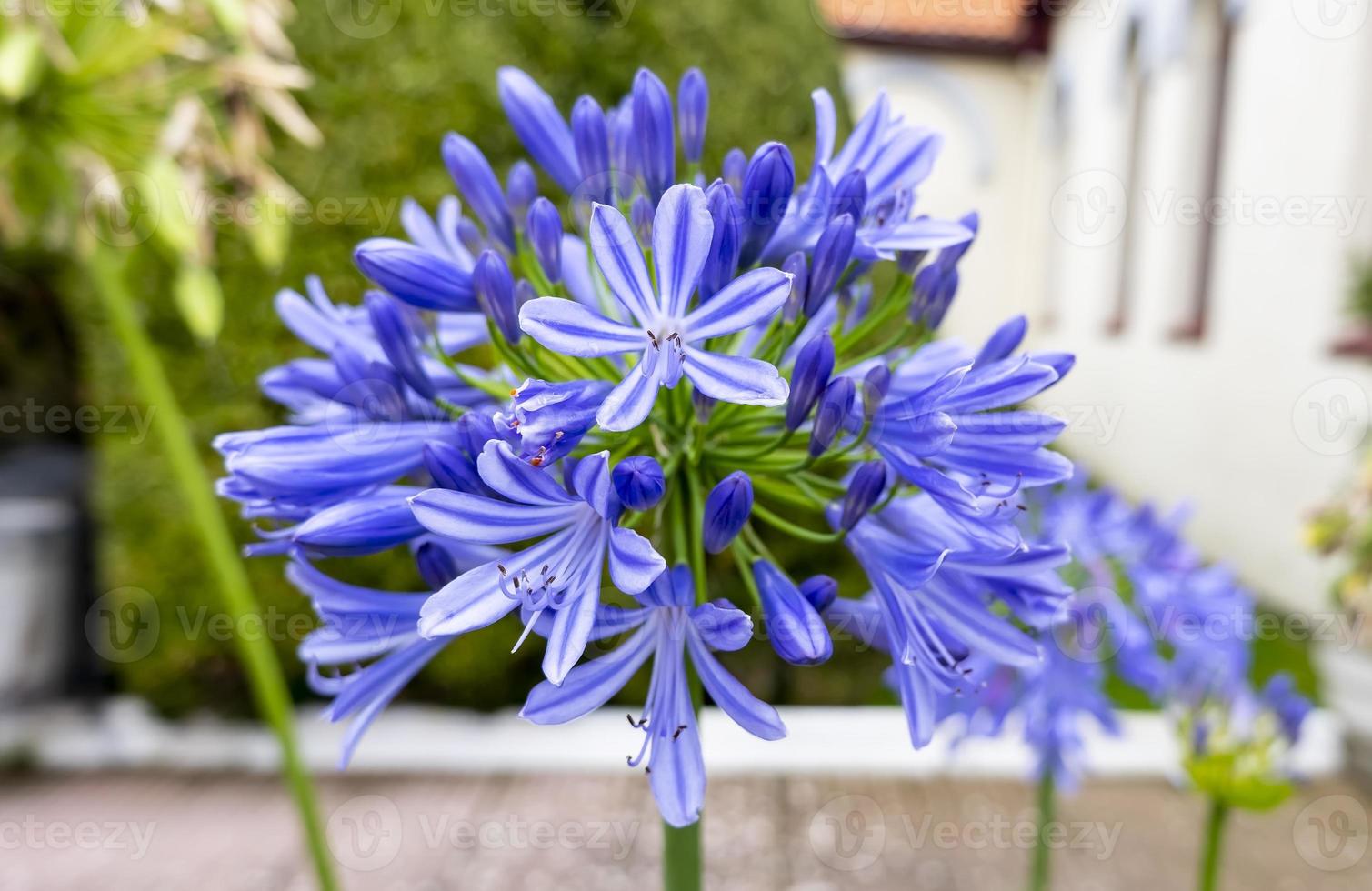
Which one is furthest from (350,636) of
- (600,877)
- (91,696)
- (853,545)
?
(91,696)

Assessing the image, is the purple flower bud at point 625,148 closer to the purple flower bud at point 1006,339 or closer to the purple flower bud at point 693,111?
the purple flower bud at point 693,111

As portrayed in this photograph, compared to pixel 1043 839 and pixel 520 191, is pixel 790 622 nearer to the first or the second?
pixel 520 191

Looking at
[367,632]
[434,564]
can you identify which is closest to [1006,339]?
[434,564]

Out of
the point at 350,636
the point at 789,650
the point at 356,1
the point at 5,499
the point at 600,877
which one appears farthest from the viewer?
the point at 5,499

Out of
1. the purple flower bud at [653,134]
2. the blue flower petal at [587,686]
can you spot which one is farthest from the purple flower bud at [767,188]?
the blue flower petal at [587,686]

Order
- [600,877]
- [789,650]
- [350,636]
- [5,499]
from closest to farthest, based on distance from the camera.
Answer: [789,650]
[350,636]
[600,877]
[5,499]

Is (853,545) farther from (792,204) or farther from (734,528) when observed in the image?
(792,204)

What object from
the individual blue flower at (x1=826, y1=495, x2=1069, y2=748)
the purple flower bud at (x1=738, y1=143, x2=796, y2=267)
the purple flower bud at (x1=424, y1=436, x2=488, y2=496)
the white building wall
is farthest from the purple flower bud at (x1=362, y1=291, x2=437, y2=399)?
the white building wall
